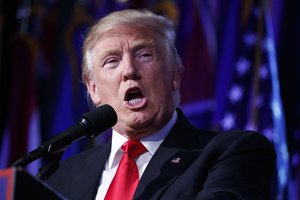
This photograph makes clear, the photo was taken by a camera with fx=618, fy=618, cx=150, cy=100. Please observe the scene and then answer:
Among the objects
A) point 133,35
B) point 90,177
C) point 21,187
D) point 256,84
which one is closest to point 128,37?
point 133,35

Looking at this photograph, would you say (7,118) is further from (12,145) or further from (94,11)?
(94,11)

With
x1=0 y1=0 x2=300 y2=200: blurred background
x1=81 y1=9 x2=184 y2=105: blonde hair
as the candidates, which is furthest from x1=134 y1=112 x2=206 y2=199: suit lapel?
x1=0 y1=0 x2=300 y2=200: blurred background

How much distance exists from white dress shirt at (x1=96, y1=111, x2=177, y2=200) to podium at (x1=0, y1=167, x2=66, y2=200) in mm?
690

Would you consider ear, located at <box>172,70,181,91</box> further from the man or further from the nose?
the nose

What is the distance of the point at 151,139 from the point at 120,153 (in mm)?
111

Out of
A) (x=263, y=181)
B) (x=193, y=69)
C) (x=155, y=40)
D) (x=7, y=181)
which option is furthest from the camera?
(x=193, y=69)

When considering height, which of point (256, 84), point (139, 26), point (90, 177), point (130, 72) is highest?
point (139, 26)

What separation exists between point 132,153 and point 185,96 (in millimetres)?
1480

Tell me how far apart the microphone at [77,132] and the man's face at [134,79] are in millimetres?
302

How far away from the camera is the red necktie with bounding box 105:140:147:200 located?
183 centimetres

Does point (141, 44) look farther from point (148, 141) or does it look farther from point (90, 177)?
point (90, 177)

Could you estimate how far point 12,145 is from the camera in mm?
4055

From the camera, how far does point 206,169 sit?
176cm

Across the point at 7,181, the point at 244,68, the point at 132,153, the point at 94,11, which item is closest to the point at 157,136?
the point at 132,153
